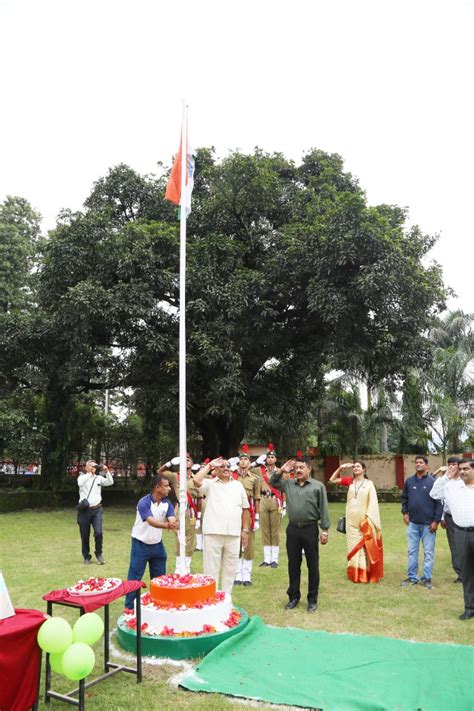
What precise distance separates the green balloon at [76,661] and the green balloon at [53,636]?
0.19ft

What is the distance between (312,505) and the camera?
281 inches

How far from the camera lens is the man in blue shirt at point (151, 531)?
6184mm

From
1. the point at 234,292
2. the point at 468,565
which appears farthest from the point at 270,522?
the point at 234,292

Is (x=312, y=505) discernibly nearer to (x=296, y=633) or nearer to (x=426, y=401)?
(x=296, y=633)

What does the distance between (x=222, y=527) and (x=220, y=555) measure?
410 mm

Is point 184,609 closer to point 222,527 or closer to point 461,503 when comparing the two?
point 222,527

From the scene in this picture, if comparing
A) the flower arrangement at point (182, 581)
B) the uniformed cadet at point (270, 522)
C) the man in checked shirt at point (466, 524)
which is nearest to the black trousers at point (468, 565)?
the man in checked shirt at point (466, 524)

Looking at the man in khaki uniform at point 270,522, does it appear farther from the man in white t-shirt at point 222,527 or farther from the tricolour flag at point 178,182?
the tricolour flag at point 178,182

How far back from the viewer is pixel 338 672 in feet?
15.9

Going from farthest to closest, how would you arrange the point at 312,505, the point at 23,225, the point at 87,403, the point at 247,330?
the point at 23,225 → the point at 87,403 → the point at 247,330 → the point at 312,505

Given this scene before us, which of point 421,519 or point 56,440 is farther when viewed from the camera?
point 56,440

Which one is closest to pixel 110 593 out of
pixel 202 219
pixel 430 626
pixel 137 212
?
pixel 430 626

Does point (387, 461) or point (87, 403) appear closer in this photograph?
point (87, 403)

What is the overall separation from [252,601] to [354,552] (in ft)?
6.66
